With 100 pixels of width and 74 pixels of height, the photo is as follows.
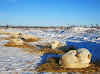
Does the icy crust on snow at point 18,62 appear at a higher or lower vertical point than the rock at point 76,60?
lower

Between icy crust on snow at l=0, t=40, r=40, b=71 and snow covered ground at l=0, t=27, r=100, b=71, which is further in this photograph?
snow covered ground at l=0, t=27, r=100, b=71

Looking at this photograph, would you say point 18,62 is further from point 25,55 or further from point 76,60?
point 76,60

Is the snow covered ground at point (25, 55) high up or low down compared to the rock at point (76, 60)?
down

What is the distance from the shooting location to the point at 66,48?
37.2 feet

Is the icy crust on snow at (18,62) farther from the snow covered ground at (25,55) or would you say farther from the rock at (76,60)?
the rock at (76,60)

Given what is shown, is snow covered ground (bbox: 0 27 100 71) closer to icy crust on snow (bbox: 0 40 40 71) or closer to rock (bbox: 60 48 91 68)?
icy crust on snow (bbox: 0 40 40 71)

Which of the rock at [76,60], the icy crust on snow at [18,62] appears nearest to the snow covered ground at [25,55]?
the icy crust on snow at [18,62]

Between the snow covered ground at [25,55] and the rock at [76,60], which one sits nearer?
the rock at [76,60]

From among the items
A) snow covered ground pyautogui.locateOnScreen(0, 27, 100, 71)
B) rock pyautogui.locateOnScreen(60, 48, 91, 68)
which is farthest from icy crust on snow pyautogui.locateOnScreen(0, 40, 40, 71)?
rock pyautogui.locateOnScreen(60, 48, 91, 68)

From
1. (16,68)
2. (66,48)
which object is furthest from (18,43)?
(16,68)

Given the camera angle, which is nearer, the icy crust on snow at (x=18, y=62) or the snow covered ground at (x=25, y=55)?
the icy crust on snow at (x=18, y=62)

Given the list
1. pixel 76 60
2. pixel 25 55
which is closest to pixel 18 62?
pixel 25 55

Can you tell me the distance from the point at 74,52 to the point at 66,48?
4529 mm

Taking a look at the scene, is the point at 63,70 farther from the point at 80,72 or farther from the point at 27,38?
the point at 27,38
